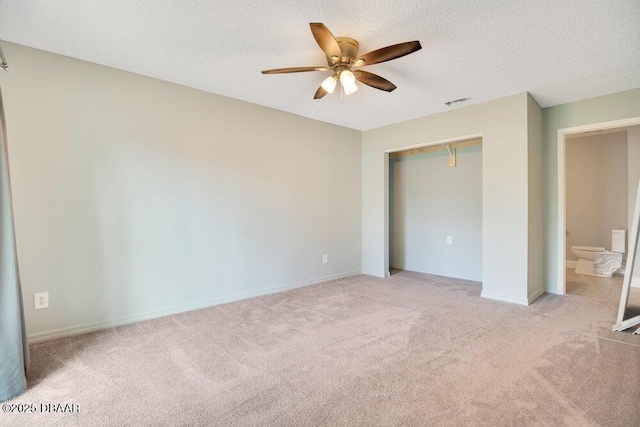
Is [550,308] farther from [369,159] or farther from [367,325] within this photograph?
[369,159]

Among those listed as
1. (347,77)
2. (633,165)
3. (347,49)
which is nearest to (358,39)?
(347,49)

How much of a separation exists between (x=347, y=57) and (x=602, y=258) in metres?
5.13

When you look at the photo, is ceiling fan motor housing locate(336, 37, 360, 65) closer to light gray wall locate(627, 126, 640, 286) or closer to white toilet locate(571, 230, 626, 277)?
light gray wall locate(627, 126, 640, 286)

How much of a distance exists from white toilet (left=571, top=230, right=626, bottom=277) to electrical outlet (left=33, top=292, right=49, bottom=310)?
22.3 feet

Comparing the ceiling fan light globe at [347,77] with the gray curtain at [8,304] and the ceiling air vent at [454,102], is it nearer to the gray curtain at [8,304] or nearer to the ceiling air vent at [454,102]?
the ceiling air vent at [454,102]

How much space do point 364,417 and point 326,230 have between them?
3.01m

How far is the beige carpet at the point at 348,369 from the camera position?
1.59 meters

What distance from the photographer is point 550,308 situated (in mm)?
3221

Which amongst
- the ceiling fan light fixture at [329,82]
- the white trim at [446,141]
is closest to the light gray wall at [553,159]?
the white trim at [446,141]

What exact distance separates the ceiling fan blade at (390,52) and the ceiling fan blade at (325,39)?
0.65ft

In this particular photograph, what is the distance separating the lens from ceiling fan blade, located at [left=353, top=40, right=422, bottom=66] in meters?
1.93

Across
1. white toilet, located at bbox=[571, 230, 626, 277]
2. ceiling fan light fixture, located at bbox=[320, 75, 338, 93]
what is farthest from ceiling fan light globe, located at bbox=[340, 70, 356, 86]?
white toilet, located at bbox=[571, 230, 626, 277]

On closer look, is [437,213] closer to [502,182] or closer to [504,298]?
[502,182]

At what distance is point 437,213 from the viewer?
16.0 feet
